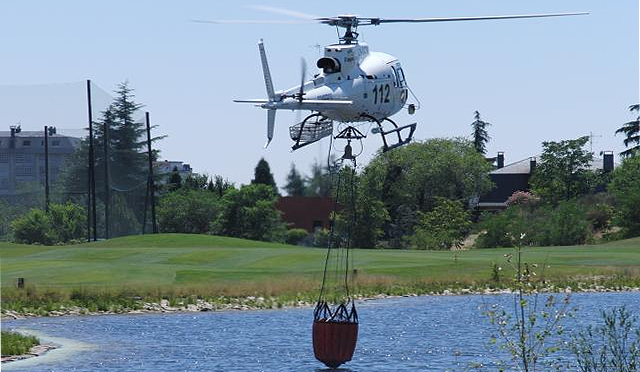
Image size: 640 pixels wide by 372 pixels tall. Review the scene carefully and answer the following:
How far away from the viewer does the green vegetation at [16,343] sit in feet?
155

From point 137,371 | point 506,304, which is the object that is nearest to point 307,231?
point 506,304

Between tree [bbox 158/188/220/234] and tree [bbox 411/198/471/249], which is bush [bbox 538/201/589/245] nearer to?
tree [bbox 411/198/471/249]

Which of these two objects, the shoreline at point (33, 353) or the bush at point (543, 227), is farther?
the bush at point (543, 227)

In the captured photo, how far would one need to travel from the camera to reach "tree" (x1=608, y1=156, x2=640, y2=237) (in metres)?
117

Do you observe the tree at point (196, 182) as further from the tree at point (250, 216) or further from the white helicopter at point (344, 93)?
the white helicopter at point (344, 93)

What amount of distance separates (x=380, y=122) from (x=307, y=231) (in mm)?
104166

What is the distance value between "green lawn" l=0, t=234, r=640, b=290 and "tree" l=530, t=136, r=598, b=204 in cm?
3974

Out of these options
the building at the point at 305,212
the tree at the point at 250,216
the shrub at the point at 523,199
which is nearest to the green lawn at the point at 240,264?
the tree at the point at 250,216

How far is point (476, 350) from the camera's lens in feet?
169

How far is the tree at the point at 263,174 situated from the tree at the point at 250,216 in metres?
17.8

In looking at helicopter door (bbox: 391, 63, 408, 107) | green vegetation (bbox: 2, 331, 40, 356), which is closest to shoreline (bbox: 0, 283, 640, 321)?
green vegetation (bbox: 2, 331, 40, 356)

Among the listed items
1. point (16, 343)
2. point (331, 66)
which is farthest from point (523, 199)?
point (331, 66)

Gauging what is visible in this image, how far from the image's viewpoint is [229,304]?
67.6 m

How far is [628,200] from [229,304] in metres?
57.0
